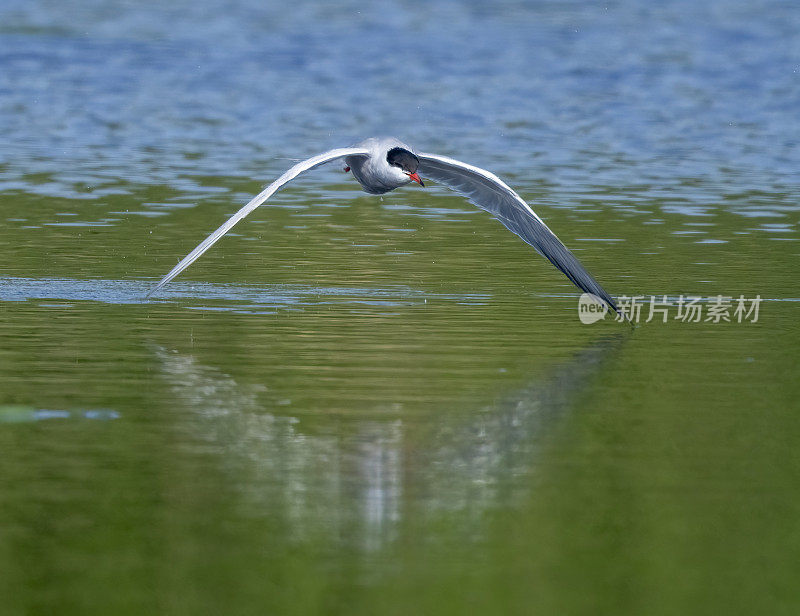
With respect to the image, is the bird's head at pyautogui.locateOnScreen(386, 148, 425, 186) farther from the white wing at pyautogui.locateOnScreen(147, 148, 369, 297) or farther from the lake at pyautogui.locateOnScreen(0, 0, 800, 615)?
the lake at pyautogui.locateOnScreen(0, 0, 800, 615)

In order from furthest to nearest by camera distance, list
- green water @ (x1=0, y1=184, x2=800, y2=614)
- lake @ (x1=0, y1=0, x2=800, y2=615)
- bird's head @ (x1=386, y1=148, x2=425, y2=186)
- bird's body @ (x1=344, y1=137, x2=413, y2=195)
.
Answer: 1. bird's body @ (x1=344, y1=137, x2=413, y2=195)
2. bird's head @ (x1=386, y1=148, x2=425, y2=186)
3. lake @ (x1=0, y1=0, x2=800, y2=615)
4. green water @ (x1=0, y1=184, x2=800, y2=614)

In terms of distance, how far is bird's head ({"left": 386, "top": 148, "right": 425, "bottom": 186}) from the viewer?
1247 cm

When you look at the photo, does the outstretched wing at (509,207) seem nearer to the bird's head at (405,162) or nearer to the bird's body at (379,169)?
the bird's head at (405,162)

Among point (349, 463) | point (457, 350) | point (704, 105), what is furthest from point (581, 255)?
point (704, 105)

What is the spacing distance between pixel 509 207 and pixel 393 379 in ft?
11.0

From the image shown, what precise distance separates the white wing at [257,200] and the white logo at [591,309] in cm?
191

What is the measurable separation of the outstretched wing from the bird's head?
0.14m

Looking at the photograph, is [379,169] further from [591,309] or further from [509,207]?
[591,309]

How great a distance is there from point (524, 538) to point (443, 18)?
122 feet

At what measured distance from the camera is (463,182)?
13.1 m

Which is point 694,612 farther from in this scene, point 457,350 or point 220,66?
point 220,66

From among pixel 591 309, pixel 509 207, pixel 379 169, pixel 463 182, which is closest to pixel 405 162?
pixel 379 169

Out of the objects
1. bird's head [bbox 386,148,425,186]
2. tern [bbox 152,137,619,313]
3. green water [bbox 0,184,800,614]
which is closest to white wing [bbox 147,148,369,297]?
tern [bbox 152,137,619,313]

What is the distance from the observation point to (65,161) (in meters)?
22.2
